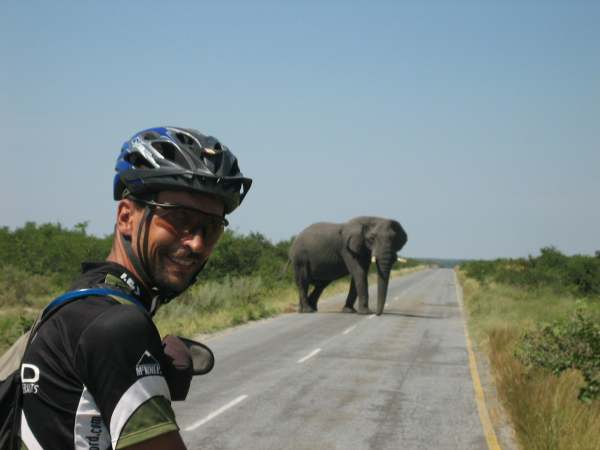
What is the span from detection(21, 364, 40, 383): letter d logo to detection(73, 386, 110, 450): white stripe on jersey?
140mm

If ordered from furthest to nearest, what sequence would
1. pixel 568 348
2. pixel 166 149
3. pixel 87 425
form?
1. pixel 568 348
2. pixel 166 149
3. pixel 87 425

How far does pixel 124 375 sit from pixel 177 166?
69cm

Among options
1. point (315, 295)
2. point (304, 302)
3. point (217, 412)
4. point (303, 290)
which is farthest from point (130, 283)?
point (315, 295)

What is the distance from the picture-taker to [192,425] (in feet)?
29.8

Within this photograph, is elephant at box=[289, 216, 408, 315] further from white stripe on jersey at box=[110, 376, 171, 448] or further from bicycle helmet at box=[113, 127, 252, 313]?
white stripe on jersey at box=[110, 376, 171, 448]

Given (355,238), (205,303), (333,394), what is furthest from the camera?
(355,238)

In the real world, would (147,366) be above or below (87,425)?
above

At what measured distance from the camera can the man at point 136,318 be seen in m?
1.73

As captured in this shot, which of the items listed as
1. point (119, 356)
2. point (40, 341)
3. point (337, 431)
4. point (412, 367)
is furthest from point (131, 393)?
A: point (412, 367)

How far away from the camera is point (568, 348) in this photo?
11.2 m

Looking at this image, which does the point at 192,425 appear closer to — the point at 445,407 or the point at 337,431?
the point at 337,431

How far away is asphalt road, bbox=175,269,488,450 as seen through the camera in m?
8.72

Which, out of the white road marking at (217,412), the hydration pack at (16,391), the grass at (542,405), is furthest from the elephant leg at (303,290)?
the hydration pack at (16,391)

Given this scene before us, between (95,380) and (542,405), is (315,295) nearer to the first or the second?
(542,405)
